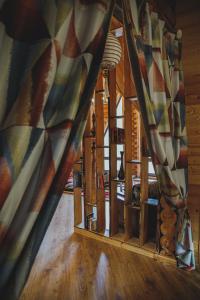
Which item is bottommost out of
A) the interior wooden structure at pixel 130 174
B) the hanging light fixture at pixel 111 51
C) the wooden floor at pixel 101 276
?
the wooden floor at pixel 101 276

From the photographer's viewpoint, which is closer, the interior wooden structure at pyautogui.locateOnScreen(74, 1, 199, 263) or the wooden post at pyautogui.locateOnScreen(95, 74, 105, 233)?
the interior wooden structure at pyautogui.locateOnScreen(74, 1, 199, 263)

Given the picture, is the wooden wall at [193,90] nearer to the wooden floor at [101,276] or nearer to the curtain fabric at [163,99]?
the curtain fabric at [163,99]

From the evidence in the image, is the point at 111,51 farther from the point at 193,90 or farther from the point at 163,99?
the point at 193,90

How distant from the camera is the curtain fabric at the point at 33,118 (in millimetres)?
783

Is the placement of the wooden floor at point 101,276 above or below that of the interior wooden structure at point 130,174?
below

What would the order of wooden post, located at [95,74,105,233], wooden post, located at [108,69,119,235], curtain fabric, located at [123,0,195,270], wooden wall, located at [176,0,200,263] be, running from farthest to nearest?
wooden post, located at [95,74,105,233]
wooden post, located at [108,69,119,235]
wooden wall, located at [176,0,200,263]
curtain fabric, located at [123,0,195,270]

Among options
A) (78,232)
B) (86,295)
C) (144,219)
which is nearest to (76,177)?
(78,232)

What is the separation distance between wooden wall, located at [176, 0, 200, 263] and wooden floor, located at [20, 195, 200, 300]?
0.47 metres

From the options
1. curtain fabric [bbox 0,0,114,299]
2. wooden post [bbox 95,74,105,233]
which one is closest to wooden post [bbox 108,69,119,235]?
wooden post [bbox 95,74,105,233]

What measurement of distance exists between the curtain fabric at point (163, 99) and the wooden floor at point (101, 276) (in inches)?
9.3

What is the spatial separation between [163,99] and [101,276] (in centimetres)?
169

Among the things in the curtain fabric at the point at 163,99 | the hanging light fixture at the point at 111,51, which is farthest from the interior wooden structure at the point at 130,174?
the hanging light fixture at the point at 111,51

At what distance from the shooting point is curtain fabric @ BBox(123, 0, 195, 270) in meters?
1.59

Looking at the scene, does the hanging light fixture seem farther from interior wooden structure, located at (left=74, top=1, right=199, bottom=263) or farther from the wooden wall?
the wooden wall
